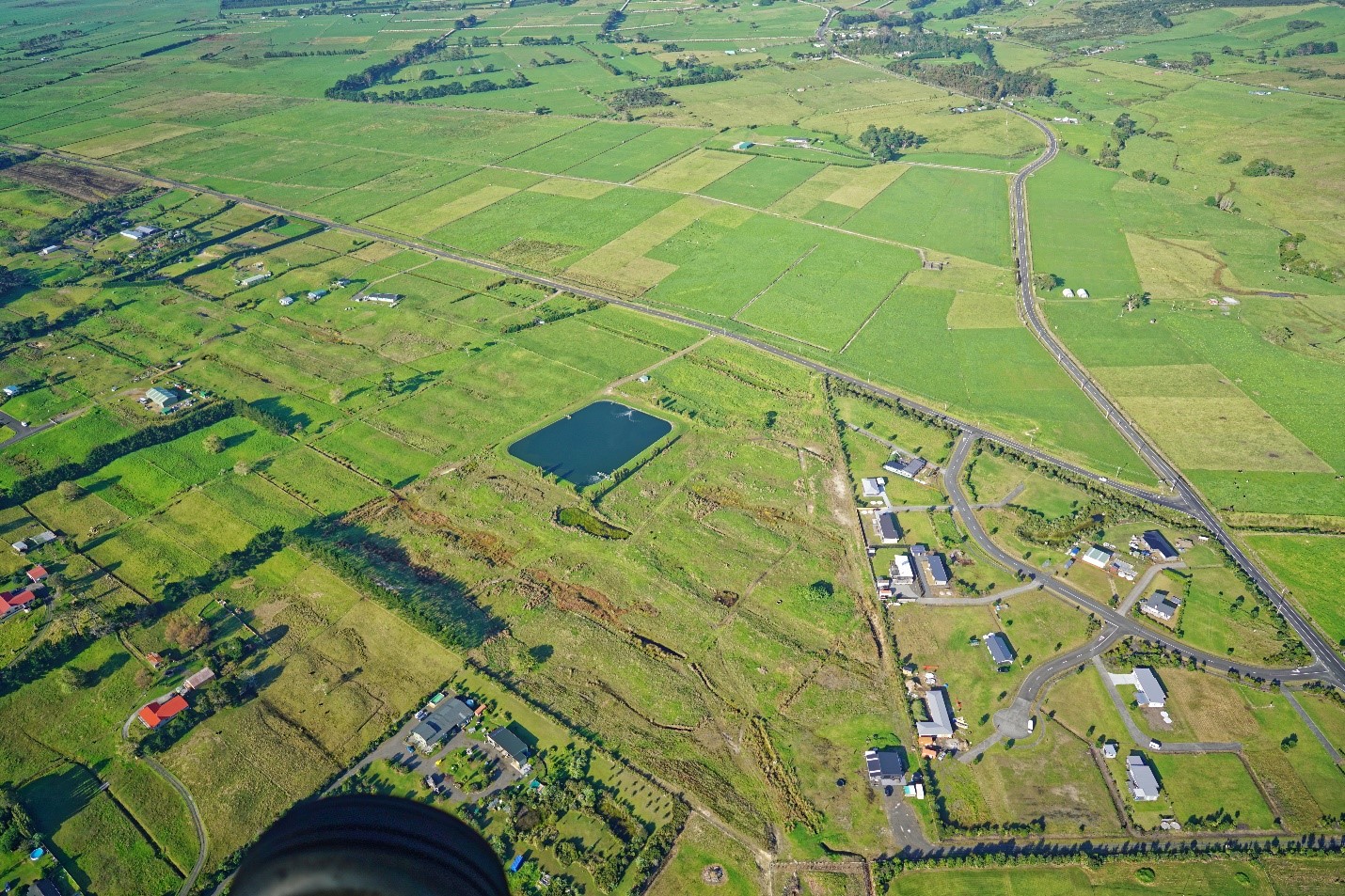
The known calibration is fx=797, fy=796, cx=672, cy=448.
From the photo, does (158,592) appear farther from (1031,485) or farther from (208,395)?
(1031,485)

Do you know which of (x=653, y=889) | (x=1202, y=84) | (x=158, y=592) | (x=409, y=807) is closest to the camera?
(x=409, y=807)

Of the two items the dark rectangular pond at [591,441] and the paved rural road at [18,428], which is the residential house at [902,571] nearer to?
the dark rectangular pond at [591,441]

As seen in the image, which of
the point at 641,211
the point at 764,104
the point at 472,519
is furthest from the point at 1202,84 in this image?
the point at 472,519

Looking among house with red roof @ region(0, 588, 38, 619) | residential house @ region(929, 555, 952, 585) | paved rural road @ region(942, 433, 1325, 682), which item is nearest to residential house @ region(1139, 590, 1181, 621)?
paved rural road @ region(942, 433, 1325, 682)

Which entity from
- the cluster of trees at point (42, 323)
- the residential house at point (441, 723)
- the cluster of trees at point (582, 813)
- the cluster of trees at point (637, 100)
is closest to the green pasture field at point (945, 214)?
the cluster of trees at point (637, 100)

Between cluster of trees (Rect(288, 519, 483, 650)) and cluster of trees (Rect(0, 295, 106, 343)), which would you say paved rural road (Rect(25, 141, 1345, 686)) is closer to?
cluster of trees (Rect(0, 295, 106, 343))

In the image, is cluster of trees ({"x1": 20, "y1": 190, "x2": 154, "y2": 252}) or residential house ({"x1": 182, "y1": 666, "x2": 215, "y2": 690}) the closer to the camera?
residential house ({"x1": 182, "y1": 666, "x2": 215, "y2": 690})
